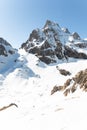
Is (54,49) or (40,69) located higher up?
(54,49)

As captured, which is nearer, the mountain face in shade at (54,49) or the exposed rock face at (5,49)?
the mountain face in shade at (54,49)

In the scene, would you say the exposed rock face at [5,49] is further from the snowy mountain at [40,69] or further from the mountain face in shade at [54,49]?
the mountain face in shade at [54,49]

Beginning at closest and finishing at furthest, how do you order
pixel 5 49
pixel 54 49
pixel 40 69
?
1. pixel 40 69
2. pixel 54 49
3. pixel 5 49

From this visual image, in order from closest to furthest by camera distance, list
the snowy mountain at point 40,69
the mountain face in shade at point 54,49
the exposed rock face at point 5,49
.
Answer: the snowy mountain at point 40,69 < the mountain face in shade at point 54,49 < the exposed rock face at point 5,49

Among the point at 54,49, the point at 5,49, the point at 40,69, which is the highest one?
the point at 5,49

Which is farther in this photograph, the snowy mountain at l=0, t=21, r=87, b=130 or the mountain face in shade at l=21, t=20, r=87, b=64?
the mountain face in shade at l=21, t=20, r=87, b=64

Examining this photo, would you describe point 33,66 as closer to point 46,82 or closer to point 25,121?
point 46,82

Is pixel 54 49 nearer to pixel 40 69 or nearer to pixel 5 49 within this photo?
pixel 40 69

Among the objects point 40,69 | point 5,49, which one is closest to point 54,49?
point 40,69

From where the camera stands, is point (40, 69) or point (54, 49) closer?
point (40, 69)

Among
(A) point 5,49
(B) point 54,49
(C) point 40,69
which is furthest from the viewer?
(A) point 5,49

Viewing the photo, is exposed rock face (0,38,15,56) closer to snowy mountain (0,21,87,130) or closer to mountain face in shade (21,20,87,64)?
snowy mountain (0,21,87,130)

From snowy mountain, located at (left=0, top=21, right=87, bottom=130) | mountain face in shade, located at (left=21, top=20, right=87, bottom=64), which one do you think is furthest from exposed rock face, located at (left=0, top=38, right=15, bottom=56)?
mountain face in shade, located at (left=21, top=20, right=87, bottom=64)

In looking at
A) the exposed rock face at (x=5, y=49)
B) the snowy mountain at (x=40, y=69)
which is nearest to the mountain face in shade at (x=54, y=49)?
the snowy mountain at (x=40, y=69)
